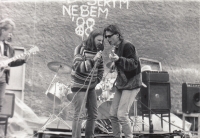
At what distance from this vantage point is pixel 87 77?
5.10 metres

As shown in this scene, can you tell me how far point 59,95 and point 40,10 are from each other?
160 cm

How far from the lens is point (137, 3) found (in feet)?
21.6

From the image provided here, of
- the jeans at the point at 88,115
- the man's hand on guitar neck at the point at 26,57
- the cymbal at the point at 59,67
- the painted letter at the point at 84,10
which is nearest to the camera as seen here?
the jeans at the point at 88,115

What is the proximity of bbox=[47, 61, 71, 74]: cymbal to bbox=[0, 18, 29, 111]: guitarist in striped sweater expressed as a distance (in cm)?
71

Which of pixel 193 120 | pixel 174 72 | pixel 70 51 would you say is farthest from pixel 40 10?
pixel 193 120

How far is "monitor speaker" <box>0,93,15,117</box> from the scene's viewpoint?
239 inches

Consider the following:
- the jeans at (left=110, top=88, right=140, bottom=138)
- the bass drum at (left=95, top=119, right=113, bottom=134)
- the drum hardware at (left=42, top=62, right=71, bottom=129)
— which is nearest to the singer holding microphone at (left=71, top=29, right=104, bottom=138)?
the jeans at (left=110, top=88, right=140, bottom=138)

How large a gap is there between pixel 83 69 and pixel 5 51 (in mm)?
1835

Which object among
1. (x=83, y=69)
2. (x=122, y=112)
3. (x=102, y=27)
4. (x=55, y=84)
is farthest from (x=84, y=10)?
(x=122, y=112)

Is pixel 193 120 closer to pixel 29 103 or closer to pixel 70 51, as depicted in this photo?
pixel 70 51

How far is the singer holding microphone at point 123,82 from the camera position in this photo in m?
4.56

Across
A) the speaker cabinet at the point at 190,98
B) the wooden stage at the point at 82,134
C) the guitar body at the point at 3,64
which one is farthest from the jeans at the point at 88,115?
the speaker cabinet at the point at 190,98

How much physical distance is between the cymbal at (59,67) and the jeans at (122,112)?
123cm

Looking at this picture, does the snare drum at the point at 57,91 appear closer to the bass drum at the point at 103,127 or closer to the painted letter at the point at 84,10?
the bass drum at the point at 103,127
